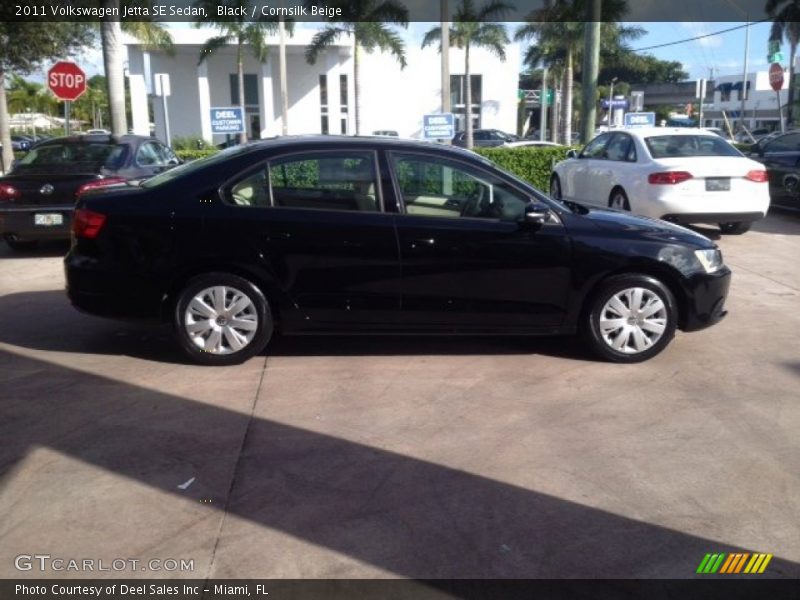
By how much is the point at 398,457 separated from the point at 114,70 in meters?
15.5

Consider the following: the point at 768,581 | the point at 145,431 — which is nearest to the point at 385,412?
the point at 145,431

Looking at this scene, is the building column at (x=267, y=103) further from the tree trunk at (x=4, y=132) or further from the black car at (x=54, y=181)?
the black car at (x=54, y=181)

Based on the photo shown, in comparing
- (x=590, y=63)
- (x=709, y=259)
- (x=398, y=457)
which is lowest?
(x=398, y=457)

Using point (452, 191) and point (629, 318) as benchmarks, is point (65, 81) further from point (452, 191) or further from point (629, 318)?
point (629, 318)

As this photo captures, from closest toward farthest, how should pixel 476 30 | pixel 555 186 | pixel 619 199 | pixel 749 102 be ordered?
pixel 619 199
pixel 555 186
pixel 476 30
pixel 749 102

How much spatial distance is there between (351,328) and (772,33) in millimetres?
51098

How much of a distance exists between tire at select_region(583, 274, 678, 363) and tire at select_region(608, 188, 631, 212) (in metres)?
4.99

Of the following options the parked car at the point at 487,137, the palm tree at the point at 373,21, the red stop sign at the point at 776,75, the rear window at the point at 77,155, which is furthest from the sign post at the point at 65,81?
the parked car at the point at 487,137

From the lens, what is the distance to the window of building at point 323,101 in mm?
42000

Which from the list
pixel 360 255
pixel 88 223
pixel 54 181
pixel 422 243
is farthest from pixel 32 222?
pixel 422 243

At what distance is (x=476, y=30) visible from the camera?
119ft

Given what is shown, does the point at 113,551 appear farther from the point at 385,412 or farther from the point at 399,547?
the point at 385,412

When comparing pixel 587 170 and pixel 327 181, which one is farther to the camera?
pixel 587 170

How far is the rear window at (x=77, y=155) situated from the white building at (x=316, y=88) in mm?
28610
